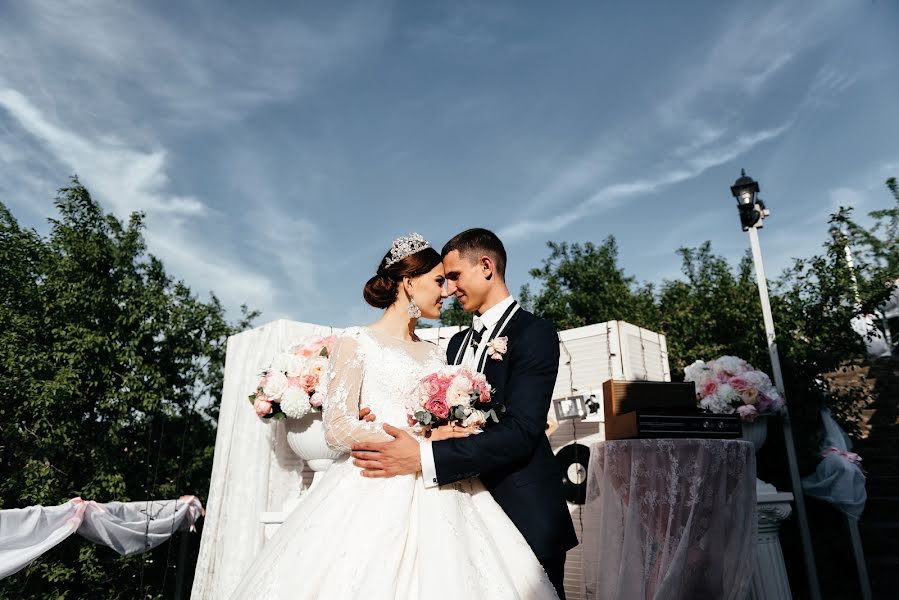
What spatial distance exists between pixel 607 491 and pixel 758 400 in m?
2.09

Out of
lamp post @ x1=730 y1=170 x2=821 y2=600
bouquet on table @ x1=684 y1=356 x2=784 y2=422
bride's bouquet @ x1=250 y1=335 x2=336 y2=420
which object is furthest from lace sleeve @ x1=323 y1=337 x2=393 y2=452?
lamp post @ x1=730 y1=170 x2=821 y2=600

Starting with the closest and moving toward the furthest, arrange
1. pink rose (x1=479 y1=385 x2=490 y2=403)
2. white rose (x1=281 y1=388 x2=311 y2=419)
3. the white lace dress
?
1. the white lace dress
2. pink rose (x1=479 y1=385 x2=490 y2=403)
3. white rose (x1=281 y1=388 x2=311 y2=419)

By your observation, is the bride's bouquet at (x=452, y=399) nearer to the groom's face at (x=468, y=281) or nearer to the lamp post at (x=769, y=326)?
the groom's face at (x=468, y=281)

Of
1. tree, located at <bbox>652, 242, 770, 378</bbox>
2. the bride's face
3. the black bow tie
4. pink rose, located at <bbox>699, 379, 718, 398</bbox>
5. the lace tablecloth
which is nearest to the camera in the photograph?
the black bow tie

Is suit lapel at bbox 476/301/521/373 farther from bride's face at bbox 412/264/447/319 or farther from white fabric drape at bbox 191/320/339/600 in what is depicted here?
white fabric drape at bbox 191/320/339/600

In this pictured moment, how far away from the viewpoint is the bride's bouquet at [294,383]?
13.6 feet

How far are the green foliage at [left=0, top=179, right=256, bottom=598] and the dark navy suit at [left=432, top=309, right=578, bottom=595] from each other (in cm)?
856

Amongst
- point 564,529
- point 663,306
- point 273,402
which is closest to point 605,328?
point 273,402

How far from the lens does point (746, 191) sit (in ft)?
23.2

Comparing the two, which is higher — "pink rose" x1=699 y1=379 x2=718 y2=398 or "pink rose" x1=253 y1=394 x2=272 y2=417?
"pink rose" x1=699 y1=379 x2=718 y2=398

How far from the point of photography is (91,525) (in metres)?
7.10

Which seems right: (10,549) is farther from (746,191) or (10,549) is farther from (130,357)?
(746,191)

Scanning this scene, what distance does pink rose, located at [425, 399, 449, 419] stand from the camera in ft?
6.59

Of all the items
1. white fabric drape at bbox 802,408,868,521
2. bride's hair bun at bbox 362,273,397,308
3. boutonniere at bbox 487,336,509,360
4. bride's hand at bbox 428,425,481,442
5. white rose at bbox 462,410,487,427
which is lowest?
white fabric drape at bbox 802,408,868,521
